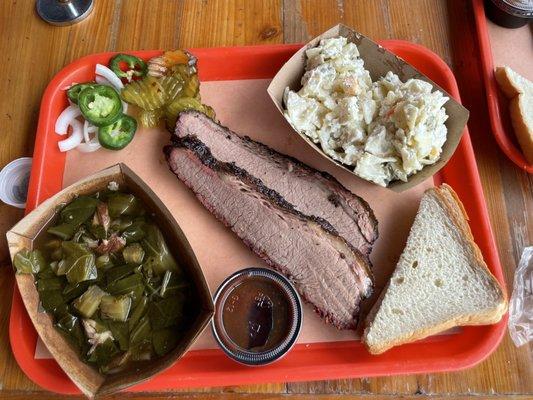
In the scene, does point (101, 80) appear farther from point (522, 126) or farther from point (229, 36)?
point (522, 126)

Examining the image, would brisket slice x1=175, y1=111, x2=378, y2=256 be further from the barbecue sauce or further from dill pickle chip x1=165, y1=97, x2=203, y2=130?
the barbecue sauce

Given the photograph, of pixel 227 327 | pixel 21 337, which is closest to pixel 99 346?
pixel 21 337

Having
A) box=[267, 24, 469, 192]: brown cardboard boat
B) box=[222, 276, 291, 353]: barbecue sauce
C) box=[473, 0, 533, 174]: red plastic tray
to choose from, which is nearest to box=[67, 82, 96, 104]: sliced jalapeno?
box=[267, 24, 469, 192]: brown cardboard boat

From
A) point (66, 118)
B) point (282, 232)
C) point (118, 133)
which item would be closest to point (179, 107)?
point (118, 133)

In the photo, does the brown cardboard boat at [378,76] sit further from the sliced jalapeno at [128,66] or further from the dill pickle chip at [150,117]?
the sliced jalapeno at [128,66]

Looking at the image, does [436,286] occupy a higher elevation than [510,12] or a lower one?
lower

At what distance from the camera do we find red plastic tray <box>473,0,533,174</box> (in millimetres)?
2600

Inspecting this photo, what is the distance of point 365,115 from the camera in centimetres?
240

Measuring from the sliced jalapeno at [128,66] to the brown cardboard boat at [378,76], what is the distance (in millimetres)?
786

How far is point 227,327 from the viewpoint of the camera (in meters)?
2.16

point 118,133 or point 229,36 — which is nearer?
point 118,133

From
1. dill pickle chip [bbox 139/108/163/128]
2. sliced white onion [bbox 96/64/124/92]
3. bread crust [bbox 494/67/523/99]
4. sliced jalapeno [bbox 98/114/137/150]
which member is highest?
bread crust [bbox 494/67/523/99]

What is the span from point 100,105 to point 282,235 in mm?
1189

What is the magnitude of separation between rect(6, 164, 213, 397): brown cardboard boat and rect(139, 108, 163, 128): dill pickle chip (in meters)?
0.46
